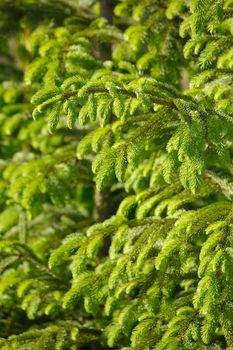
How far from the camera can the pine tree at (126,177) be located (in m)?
2.71

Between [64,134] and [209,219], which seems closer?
[209,219]

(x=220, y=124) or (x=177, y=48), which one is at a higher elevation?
(x=177, y=48)

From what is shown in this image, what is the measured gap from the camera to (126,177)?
3807 mm

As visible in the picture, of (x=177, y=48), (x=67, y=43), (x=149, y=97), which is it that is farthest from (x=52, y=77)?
(x=149, y=97)

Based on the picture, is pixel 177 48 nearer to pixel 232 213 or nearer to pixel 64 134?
pixel 64 134

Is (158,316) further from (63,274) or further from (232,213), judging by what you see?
(63,274)

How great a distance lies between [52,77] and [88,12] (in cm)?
145

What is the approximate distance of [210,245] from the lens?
2689mm

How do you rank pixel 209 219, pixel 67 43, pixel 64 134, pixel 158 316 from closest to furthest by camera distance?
pixel 209 219 → pixel 158 316 → pixel 67 43 → pixel 64 134

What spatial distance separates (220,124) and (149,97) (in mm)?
355

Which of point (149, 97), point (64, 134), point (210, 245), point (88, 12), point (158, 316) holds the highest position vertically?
point (88, 12)

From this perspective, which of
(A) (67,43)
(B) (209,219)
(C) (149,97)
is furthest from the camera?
(A) (67,43)

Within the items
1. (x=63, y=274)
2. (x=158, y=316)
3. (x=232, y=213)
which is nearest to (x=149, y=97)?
(x=232, y=213)

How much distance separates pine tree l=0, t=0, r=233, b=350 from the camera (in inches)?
107
